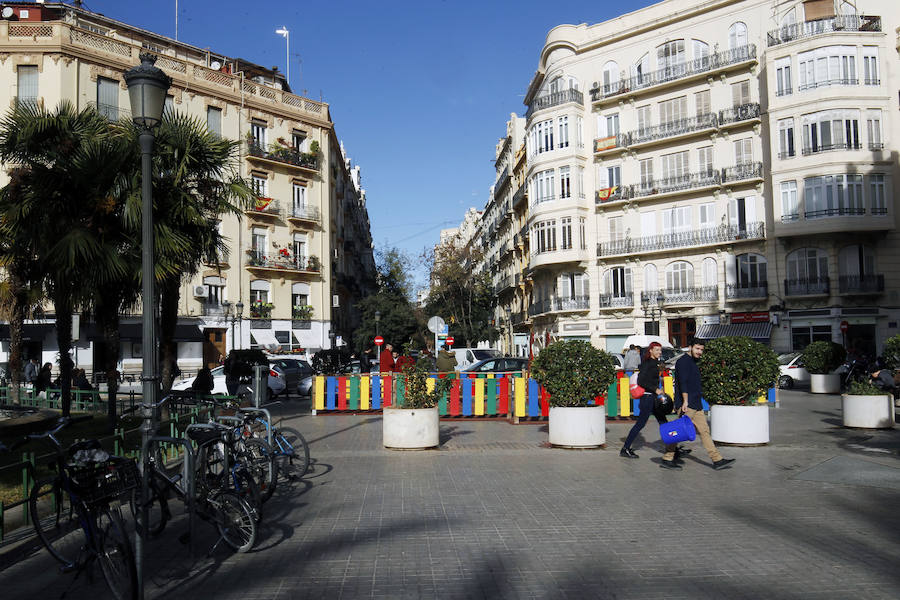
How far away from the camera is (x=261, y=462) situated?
795 centimetres

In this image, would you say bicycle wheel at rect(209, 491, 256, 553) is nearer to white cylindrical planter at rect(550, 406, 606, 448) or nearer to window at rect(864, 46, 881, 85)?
white cylindrical planter at rect(550, 406, 606, 448)

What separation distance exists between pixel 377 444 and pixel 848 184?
31.9 m

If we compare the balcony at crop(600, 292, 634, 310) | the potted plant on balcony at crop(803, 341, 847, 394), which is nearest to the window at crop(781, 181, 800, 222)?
the balcony at crop(600, 292, 634, 310)

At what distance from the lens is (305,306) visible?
1732 inches

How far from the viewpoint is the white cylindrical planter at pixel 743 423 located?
1154 cm

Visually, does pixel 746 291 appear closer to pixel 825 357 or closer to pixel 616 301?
pixel 616 301

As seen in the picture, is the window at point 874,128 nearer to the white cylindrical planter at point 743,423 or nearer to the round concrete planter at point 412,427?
the white cylindrical planter at point 743,423

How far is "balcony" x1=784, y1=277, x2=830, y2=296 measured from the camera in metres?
36.2

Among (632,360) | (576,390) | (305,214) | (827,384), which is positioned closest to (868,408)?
(576,390)

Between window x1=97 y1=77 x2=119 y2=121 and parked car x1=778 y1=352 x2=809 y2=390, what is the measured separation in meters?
33.2

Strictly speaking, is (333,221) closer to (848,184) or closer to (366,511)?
(848,184)

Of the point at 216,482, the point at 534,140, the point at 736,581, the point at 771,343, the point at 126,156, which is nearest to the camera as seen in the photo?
the point at 736,581

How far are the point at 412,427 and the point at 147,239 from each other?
667cm

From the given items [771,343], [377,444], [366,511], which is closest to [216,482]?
[366,511]
